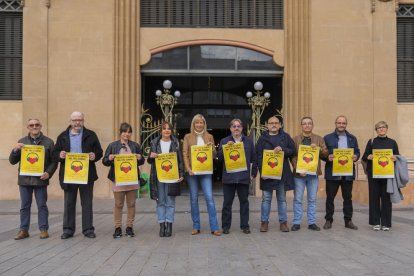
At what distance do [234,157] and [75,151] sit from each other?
2.82 meters

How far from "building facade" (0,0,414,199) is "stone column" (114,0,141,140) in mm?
35

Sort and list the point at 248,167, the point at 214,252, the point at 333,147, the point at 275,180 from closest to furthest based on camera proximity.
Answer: the point at 214,252 → the point at 248,167 → the point at 275,180 → the point at 333,147

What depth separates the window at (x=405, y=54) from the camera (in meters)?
16.6

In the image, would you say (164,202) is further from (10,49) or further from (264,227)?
(10,49)

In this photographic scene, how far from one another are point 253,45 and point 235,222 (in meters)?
8.40

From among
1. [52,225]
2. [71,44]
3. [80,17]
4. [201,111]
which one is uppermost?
[80,17]

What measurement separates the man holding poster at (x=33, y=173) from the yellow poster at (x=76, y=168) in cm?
33

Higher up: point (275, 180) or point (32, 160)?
point (32, 160)

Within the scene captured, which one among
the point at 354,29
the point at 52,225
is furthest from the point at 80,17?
the point at 354,29

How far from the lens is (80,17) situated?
1534 centimetres

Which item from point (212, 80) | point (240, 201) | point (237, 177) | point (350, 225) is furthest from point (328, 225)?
point (212, 80)

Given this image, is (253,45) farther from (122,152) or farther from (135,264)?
(135,264)

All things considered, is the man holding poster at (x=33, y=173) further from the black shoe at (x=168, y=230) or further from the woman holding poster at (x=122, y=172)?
the black shoe at (x=168, y=230)

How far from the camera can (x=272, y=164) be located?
831 centimetres
